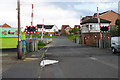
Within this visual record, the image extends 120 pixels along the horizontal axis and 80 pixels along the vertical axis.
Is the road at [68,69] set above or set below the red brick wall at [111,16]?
below

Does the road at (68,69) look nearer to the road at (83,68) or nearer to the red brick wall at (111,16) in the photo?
the road at (83,68)

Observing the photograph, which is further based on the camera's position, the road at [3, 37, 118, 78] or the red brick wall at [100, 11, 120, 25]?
the red brick wall at [100, 11, 120, 25]

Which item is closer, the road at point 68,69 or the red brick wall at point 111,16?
the road at point 68,69

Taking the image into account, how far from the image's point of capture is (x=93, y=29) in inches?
1706

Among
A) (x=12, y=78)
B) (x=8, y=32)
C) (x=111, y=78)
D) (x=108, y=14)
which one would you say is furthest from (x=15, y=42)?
(x=108, y=14)

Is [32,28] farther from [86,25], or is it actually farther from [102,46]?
[86,25]

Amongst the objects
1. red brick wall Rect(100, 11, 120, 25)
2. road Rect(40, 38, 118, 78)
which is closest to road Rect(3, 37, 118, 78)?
road Rect(40, 38, 118, 78)

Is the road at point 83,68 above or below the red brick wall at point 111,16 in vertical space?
below

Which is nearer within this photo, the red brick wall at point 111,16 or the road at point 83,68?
the road at point 83,68

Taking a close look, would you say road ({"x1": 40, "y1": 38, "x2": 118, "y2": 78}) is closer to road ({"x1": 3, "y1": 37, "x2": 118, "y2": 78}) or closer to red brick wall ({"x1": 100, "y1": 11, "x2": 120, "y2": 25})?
road ({"x1": 3, "y1": 37, "x2": 118, "y2": 78})

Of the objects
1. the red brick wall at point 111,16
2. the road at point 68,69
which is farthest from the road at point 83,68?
the red brick wall at point 111,16

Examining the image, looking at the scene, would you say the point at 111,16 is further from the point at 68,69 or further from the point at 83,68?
the point at 68,69

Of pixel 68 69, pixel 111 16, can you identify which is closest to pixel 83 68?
pixel 68 69

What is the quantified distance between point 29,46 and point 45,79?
12645 millimetres
